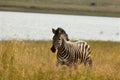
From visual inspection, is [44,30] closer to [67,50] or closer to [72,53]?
[72,53]

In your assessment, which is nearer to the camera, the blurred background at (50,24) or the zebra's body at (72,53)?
the zebra's body at (72,53)

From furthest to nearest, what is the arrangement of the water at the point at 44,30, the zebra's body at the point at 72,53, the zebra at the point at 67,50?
the water at the point at 44,30, the zebra's body at the point at 72,53, the zebra at the point at 67,50

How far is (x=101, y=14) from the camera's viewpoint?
159 m

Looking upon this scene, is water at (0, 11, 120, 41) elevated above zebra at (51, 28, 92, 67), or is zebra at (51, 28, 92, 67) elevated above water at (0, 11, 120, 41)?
water at (0, 11, 120, 41)

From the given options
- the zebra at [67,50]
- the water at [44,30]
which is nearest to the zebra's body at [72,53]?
the zebra at [67,50]

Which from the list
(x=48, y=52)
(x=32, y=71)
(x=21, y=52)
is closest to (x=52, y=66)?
(x=21, y=52)

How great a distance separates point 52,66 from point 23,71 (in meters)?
2.96

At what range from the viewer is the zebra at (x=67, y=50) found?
49.2ft

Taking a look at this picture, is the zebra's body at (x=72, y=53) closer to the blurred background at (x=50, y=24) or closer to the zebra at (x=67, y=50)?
the zebra at (x=67, y=50)

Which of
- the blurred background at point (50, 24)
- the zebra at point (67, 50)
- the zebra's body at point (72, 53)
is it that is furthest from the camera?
the blurred background at point (50, 24)

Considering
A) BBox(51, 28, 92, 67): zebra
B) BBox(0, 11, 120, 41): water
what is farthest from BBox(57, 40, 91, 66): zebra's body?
BBox(0, 11, 120, 41): water

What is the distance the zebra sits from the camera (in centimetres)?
1500

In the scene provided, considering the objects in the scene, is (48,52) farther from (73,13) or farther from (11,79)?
(73,13)

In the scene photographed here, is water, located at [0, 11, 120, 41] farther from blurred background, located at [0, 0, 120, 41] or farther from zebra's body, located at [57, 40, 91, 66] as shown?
zebra's body, located at [57, 40, 91, 66]
